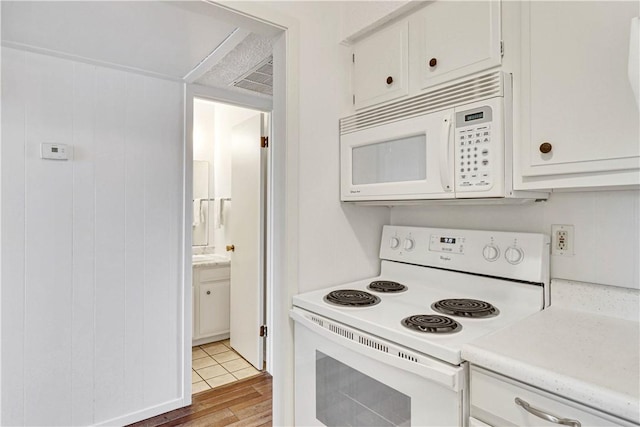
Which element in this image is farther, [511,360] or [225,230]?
[225,230]

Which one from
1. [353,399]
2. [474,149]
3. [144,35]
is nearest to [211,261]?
[144,35]

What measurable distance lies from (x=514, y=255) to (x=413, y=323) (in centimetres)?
53

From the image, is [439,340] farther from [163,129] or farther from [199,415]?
[163,129]

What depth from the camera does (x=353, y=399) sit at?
1.26m

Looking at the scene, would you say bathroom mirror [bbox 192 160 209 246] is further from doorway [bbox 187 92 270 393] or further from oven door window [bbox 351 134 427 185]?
oven door window [bbox 351 134 427 185]

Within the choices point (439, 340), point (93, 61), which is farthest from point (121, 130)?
point (439, 340)

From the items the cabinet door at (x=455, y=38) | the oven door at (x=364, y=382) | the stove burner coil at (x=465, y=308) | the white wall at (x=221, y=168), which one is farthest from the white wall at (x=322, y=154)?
the white wall at (x=221, y=168)

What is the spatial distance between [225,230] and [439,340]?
9.99 feet

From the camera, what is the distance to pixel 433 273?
1640 mm

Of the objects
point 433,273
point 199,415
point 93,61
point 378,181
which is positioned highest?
point 93,61

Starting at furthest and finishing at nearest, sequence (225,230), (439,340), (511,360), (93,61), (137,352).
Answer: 1. (225,230)
2. (137,352)
3. (93,61)
4. (439,340)
5. (511,360)

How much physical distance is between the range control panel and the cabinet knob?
372 mm

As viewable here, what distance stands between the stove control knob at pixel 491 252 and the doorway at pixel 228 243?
70.4 inches

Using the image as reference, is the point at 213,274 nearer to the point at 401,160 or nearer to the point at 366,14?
the point at 401,160
